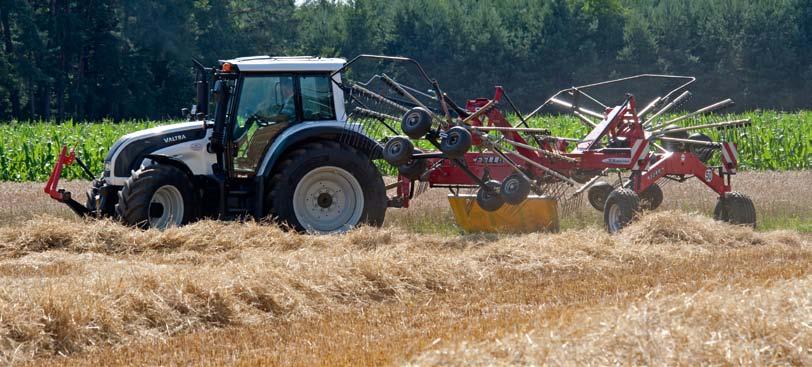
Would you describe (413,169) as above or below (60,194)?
above

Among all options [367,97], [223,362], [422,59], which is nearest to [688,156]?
[367,97]

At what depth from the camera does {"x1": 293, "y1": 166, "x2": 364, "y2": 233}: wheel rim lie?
1102 centimetres

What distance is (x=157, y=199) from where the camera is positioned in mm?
10664

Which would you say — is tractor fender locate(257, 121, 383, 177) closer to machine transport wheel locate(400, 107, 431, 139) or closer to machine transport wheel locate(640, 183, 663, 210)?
machine transport wheel locate(400, 107, 431, 139)

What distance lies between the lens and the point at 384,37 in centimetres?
5716

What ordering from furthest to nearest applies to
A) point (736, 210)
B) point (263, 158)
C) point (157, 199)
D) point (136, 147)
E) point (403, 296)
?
point (736, 210), point (263, 158), point (136, 147), point (157, 199), point (403, 296)

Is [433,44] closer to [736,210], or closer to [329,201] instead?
[736,210]

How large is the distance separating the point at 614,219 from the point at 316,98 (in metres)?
3.35

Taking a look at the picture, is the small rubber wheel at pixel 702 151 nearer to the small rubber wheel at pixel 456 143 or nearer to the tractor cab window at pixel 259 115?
the small rubber wheel at pixel 456 143

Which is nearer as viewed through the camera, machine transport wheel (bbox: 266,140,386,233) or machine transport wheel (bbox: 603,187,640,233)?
machine transport wheel (bbox: 266,140,386,233)

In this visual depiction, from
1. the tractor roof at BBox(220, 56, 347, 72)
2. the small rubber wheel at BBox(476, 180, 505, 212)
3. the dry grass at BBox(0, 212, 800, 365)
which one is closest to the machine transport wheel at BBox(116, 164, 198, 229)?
the dry grass at BBox(0, 212, 800, 365)

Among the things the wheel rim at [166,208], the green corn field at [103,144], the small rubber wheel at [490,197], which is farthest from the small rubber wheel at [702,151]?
the green corn field at [103,144]

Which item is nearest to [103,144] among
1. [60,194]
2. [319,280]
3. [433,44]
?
[60,194]

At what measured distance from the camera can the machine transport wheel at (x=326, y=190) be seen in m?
10.7
